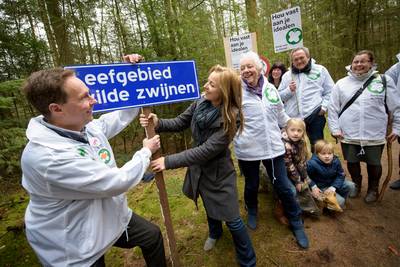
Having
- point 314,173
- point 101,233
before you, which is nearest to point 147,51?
point 314,173

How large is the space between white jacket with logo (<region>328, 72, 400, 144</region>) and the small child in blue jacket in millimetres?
480

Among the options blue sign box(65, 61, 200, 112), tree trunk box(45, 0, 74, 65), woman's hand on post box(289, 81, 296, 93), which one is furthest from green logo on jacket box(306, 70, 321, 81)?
tree trunk box(45, 0, 74, 65)

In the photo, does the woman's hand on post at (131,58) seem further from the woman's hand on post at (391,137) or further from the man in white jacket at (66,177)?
the woman's hand on post at (391,137)

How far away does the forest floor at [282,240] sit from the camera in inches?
109

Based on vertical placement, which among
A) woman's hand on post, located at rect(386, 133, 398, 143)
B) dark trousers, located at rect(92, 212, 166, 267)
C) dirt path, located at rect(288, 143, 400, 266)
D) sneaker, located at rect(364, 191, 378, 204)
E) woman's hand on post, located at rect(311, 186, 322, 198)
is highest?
woman's hand on post, located at rect(386, 133, 398, 143)

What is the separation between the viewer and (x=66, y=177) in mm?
1438

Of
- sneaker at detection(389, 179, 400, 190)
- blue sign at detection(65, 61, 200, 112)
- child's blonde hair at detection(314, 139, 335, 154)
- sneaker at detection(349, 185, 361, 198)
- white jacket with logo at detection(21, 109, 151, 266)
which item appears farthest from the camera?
sneaker at detection(389, 179, 400, 190)

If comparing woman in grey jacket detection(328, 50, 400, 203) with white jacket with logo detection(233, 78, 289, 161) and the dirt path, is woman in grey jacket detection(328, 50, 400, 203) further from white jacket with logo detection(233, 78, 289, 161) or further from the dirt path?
white jacket with logo detection(233, 78, 289, 161)

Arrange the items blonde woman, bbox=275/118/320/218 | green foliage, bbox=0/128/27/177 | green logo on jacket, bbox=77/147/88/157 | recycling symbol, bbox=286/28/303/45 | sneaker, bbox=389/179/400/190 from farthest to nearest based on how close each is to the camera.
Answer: recycling symbol, bbox=286/28/303/45 < sneaker, bbox=389/179/400/190 < blonde woman, bbox=275/118/320/218 < green foliage, bbox=0/128/27/177 < green logo on jacket, bbox=77/147/88/157

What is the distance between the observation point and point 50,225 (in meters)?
1.56

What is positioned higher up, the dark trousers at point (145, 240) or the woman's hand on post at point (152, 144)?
the woman's hand on post at point (152, 144)

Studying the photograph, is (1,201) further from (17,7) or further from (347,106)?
(347,106)

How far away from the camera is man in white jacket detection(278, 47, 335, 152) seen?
3.91 m

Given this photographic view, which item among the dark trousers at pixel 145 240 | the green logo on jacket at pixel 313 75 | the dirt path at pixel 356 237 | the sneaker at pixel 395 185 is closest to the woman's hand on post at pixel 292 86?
the green logo on jacket at pixel 313 75
